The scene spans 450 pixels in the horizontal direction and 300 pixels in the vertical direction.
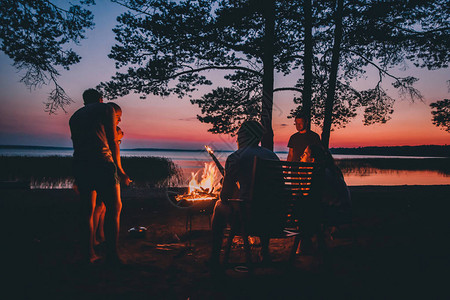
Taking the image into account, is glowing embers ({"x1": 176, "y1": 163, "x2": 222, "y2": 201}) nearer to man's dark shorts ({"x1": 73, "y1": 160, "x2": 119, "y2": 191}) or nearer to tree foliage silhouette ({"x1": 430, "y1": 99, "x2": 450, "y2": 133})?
man's dark shorts ({"x1": 73, "y1": 160, "x2": 119, "y2": 191})

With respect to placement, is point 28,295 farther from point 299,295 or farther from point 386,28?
point 386,28

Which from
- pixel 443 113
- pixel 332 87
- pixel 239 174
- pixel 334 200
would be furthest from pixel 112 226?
pixel 443 113

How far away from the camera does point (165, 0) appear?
31.0 feet

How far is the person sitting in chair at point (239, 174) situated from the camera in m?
2.93

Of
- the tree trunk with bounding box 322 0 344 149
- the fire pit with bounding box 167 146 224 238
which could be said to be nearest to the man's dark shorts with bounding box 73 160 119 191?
the fire pit with bounding box 167 146 224 238

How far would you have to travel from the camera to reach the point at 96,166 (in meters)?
3.32

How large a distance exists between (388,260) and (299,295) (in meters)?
1.71

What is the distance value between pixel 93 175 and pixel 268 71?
24.6 ft

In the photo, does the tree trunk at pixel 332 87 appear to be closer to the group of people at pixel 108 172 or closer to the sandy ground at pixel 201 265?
the sandy ground at pixel 201 265

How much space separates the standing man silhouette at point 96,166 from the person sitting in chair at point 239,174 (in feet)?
3.91

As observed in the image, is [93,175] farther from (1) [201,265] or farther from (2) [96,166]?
(1) [201,265]

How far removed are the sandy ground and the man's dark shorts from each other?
97cm

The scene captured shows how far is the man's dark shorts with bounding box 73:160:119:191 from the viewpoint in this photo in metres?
3.31

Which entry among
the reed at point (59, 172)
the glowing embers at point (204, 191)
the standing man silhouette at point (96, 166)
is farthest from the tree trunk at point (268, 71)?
the reed at point (59, 172)
